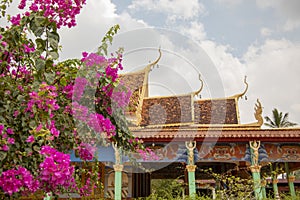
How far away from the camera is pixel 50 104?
1525mm

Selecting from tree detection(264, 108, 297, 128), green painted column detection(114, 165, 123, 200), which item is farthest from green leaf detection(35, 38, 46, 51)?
tree detection(264, 108, 297, 128)

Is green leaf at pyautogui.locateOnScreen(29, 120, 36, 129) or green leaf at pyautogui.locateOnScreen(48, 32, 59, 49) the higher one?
green leaf at pyautogui.locateOnScreen(48, 32, 59, 49)

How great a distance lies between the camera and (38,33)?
5.42ft

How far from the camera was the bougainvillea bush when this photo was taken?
5.05 ft

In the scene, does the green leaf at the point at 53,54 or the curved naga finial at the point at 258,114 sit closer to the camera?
the green leaf at the point at 53,54

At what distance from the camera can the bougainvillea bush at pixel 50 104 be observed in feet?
5.05

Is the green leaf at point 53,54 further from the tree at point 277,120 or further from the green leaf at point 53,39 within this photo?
the tree at point 277,120

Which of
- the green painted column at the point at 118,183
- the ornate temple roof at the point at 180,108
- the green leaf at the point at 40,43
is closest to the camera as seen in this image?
the green leaf at the point at 40,43

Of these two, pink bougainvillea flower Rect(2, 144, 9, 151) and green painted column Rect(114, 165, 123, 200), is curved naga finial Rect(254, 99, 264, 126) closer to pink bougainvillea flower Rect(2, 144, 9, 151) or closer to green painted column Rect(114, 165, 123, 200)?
green painted column Rect(114, 165, 123, 200)

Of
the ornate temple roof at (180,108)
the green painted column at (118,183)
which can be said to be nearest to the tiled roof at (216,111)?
the ornate temple roof at (180,108)

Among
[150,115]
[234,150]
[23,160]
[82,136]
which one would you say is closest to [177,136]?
[234,150]

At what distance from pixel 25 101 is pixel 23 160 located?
351 mm

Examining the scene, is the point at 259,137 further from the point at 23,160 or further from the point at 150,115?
the point at 23,160

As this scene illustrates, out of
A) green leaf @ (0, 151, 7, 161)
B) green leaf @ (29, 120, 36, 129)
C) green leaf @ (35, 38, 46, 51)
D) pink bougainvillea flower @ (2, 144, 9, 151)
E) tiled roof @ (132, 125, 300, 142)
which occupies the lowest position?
green leaf @ (0, 151, 7, 161)
